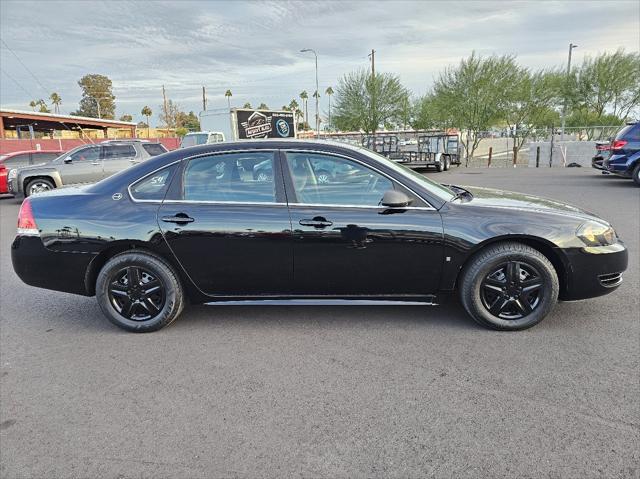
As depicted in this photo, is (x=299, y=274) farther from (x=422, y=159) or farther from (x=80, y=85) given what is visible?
(x=80, y=85)

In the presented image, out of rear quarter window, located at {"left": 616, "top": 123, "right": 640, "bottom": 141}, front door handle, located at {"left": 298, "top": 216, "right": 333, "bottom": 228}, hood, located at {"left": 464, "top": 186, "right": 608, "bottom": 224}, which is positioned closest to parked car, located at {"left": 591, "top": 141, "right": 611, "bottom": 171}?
rear quarter window, located at {"left": 616, "top": 123, "right": 640, "bottom": 141}

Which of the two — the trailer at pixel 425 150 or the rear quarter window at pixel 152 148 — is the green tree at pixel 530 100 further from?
the rear quarter window at pixel 152 148

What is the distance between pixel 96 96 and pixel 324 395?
9608 cm

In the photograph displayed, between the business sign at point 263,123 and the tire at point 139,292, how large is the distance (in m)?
23.2

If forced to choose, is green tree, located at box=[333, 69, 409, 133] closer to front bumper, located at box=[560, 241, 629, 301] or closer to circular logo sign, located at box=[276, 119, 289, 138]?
circular logo sign, located at box=[276, 119, 289, 138]

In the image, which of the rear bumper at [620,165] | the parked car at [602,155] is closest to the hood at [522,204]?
the rear bumper at [620,165]

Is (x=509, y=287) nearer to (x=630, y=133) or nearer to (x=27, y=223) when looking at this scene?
(x=27, y=223)

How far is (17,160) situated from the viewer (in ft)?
43.9

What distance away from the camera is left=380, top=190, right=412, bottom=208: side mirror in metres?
3.35

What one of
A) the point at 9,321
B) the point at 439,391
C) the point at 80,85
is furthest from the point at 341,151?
the point at 80,85

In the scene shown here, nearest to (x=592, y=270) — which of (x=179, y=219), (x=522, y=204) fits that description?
(x=522, y=204)

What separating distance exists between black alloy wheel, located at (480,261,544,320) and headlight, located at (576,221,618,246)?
1.53ft

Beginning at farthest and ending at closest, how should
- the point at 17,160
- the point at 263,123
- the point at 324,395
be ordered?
the point at 263,123 < the point at 17,160 < the point at 324,395

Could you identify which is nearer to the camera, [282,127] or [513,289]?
[513,289]
